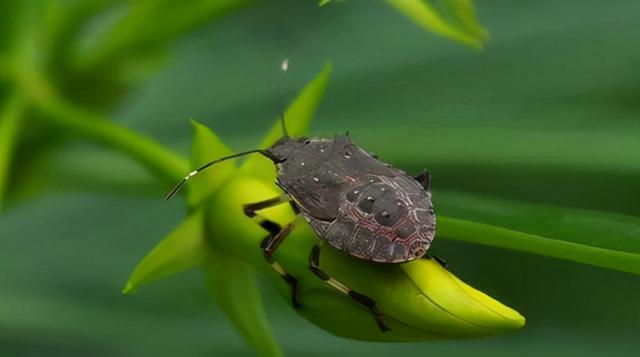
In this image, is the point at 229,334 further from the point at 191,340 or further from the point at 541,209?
the point at 541,209

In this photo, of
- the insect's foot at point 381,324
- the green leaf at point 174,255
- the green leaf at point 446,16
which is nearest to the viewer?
the insect's foot at point 381,324

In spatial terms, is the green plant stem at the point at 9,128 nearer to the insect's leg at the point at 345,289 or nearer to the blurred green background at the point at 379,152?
the blurred green background at the point at 379,152

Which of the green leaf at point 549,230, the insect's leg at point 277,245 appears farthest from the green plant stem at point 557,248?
the insect's leg at point 277,245

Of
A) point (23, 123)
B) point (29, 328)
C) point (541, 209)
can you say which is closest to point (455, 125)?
point (541, 209)

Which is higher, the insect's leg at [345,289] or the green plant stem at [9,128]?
the green plant stem at [9,128]

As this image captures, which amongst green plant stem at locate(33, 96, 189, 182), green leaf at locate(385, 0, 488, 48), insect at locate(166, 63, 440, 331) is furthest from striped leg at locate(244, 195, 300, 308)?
green leaf at locate(385, 0, 488, 48)

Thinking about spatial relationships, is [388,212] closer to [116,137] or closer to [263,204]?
[263,204]

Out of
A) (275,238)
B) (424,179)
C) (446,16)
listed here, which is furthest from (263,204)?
(446,16)

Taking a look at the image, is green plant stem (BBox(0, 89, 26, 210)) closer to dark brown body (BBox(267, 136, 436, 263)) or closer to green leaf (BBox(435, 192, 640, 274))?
dark brown body (BBox(267, 136, 436, 263))
